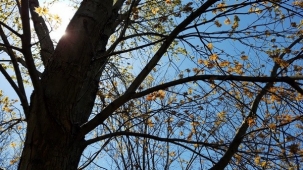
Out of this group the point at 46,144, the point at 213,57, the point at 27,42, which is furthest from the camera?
the point at 213,57

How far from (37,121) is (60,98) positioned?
197 mm

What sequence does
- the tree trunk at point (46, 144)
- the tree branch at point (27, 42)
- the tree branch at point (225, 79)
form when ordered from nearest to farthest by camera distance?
1. the tree branch at point (27, 42)
2. the tree trunk at point (46, 144)
3. the tree branch at point (225, 79)

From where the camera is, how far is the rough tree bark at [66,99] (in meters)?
1.83

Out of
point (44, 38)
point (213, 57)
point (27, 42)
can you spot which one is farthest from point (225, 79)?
point (44, 38)

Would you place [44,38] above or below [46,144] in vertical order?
above

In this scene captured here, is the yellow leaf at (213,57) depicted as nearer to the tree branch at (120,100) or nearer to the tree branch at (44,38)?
the tree branch at (120,100)

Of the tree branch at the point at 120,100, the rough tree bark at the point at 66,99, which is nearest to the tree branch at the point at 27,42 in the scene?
the rough tree bark at the point at 66,99

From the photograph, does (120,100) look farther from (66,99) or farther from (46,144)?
(46,144)

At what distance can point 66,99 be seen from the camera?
6.57ft

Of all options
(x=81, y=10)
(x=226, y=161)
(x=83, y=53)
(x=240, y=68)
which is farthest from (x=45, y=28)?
(x=226, y=161)

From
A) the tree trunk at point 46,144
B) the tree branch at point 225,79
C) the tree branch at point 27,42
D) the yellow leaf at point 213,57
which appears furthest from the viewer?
the yellow leaf at point 213,57

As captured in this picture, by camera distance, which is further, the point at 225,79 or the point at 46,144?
the point at 225,79

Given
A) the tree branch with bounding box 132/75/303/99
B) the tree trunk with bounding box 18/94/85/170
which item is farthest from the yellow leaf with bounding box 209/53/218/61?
the tree trunk with bounding box 18/94/85/170

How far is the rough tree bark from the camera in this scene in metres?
1.83
